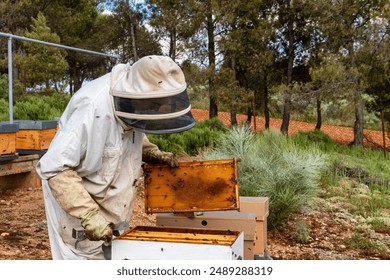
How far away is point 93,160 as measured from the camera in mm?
2238

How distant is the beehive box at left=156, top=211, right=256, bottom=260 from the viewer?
2.88 m

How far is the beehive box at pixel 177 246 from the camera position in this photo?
1.95 meters

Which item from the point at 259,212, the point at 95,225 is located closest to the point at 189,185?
the point at 95,225

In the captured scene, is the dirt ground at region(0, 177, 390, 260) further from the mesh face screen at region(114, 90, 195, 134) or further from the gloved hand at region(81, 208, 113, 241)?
the mesh face screen at region(114, 90, 195, 134)

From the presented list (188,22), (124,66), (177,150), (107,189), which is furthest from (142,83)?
(188,22)

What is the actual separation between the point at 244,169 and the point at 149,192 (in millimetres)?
2823

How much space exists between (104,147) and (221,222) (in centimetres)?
93

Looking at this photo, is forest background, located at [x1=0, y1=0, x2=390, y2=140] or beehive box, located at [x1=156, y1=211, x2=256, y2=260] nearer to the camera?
beehive box, located at [x1=156, y1=211, x2=256, y2=260]

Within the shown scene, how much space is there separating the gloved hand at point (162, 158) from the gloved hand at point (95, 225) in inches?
22.4

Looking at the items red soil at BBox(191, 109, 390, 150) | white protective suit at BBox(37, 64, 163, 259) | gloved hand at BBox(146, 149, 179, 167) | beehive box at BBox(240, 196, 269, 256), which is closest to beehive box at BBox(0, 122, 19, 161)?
beehive box at BBox(240, 196, 269, 256)

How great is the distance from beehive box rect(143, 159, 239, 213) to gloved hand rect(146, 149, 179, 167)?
34 millimetres

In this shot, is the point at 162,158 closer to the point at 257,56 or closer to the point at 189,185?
the point at 189,185

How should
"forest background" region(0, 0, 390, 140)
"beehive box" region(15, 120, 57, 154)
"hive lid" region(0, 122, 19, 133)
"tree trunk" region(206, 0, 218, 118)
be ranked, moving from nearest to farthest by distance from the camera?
"hive lid" region(0, 122, 19, 133)
"beehive box" region(15, 120, 57, 154)
"forest background" region(0, 0, 390, 140)
"tree trunk" region(206, 0, 218, 118)

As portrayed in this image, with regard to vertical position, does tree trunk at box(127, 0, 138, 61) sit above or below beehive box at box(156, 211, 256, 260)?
above
